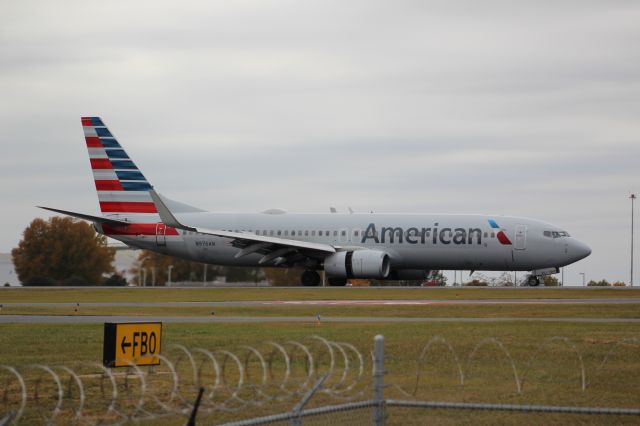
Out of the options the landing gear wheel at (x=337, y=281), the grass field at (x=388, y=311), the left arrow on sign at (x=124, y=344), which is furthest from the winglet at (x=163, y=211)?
the left arrow on sign at (x=124, y=344)

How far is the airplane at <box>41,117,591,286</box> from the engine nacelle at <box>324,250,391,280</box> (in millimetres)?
50

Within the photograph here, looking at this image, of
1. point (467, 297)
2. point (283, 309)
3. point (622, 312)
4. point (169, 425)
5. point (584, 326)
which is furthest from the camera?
point (467, 297)

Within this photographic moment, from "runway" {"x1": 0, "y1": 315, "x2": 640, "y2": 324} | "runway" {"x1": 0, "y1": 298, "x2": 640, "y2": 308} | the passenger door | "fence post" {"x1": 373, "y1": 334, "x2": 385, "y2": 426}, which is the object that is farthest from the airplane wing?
"fence post" {"x1": 373, "y1": 334, "x2": 385, "y2": 426}

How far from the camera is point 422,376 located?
787 inches

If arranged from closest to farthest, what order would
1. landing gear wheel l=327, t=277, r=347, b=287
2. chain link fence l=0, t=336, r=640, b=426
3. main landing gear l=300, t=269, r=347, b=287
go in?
chain link fence l=0, t=336, r=640, b=426 → landing gear wheel l=327, t=277, r=347, b=287 → main landing gear l=300, t=269, r=347, b=287

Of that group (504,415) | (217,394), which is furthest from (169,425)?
(504,415)

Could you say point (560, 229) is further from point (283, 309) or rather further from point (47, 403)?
point (47, 403)

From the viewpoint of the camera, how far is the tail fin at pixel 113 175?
208ft

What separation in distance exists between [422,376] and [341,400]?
2971 millimetres

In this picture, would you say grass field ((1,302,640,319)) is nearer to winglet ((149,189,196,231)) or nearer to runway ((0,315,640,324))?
runway ((0,315,640,324))

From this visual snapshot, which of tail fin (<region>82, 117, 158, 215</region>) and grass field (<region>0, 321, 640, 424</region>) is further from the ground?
tail fin (<region>82, 117, 158, 215</region>)

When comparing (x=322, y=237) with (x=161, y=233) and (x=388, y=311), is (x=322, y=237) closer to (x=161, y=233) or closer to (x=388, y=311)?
(x=161, y=233)

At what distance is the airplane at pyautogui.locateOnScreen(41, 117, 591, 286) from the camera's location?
185 feet

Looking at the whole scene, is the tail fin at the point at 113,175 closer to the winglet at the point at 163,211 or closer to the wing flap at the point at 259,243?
the wing flap at the point at 259,243
